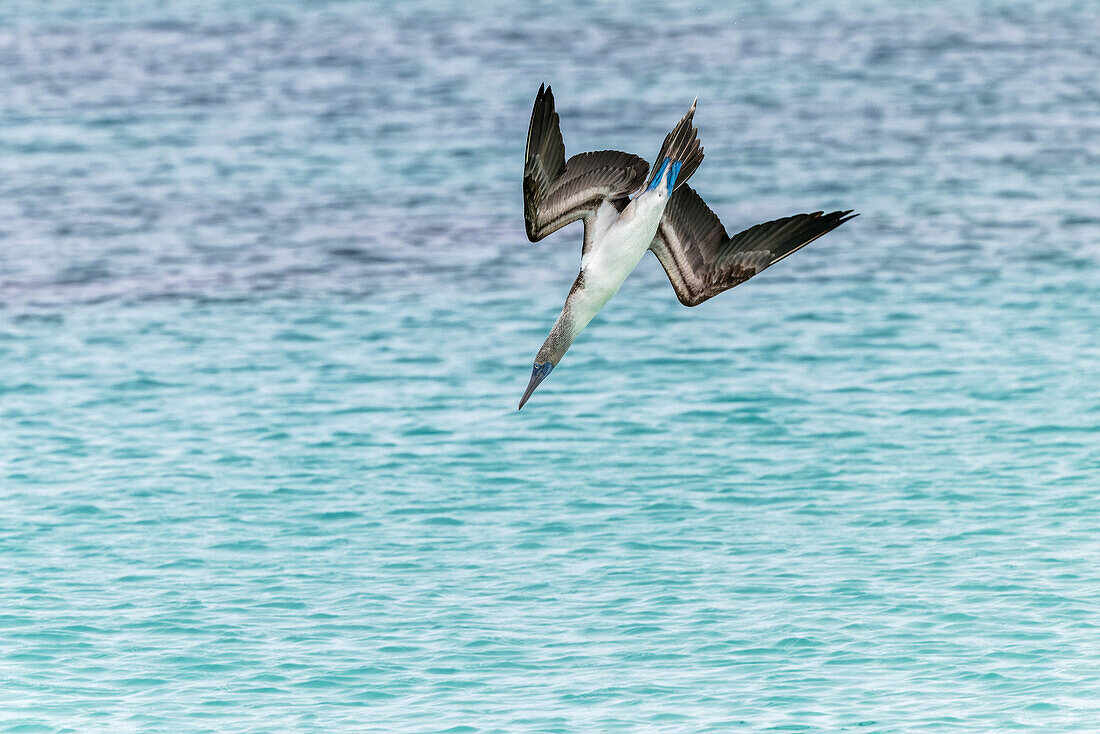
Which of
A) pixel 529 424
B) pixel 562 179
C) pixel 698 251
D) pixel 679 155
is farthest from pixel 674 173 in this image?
pixel 529 424

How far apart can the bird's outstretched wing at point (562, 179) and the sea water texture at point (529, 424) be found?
12.3 ft

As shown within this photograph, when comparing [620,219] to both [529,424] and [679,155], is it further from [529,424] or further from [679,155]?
[529,424]

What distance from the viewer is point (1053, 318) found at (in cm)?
2228

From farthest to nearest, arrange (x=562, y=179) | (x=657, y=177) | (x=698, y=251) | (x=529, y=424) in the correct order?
1. (x=529, y=424)
2. (x=698, y=251)
3. (x=562, y=179)
4. (x=657, y=177)

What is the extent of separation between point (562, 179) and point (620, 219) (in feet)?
1.57

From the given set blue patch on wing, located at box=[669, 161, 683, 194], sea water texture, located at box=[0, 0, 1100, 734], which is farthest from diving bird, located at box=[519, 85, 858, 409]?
sea water texture, located at box=[0, 0, 1100, 734]

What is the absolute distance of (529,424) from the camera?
19422mm

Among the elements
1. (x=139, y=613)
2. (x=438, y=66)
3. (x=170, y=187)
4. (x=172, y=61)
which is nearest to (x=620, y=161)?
(x=139, y=613)

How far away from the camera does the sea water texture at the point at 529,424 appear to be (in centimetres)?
1310

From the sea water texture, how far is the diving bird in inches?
128

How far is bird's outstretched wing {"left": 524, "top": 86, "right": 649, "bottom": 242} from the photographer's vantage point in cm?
1038

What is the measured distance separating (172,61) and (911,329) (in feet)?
83.5

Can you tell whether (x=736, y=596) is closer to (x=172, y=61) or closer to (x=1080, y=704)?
(x=1080, y=704)

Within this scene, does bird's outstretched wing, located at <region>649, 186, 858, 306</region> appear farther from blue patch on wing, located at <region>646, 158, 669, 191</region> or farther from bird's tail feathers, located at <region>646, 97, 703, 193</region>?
blue patch on wing, located at <region>646, 158, 669, 191</region>
